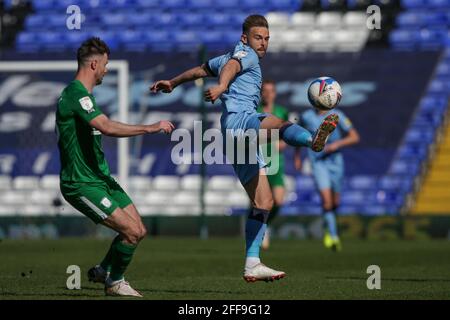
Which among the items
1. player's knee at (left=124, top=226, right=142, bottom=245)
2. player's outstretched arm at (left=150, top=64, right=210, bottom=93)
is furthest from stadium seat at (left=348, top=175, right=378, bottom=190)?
player's knee at (left=124, top=226, right=142, bottom=245)

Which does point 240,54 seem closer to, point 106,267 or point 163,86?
point 163,86

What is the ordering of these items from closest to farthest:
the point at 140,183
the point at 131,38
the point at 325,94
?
the point at 325,94
the point at 140,183
the point at 131,38

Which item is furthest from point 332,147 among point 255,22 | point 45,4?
point 45,4

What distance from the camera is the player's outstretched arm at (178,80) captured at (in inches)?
392

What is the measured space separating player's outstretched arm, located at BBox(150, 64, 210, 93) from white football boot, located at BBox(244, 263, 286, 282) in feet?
5.88

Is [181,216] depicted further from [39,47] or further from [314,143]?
[314,143]

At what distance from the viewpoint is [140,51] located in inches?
984

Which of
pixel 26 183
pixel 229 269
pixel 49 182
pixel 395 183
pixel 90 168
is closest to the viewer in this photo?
pixel 90 168

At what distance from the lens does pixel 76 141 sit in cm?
925

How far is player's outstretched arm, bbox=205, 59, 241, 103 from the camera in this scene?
8.88 m

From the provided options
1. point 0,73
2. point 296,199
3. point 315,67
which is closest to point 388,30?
point 315,67

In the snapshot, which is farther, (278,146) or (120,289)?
(278,146)

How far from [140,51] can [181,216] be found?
4.67 m

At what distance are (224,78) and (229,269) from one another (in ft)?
13.0
